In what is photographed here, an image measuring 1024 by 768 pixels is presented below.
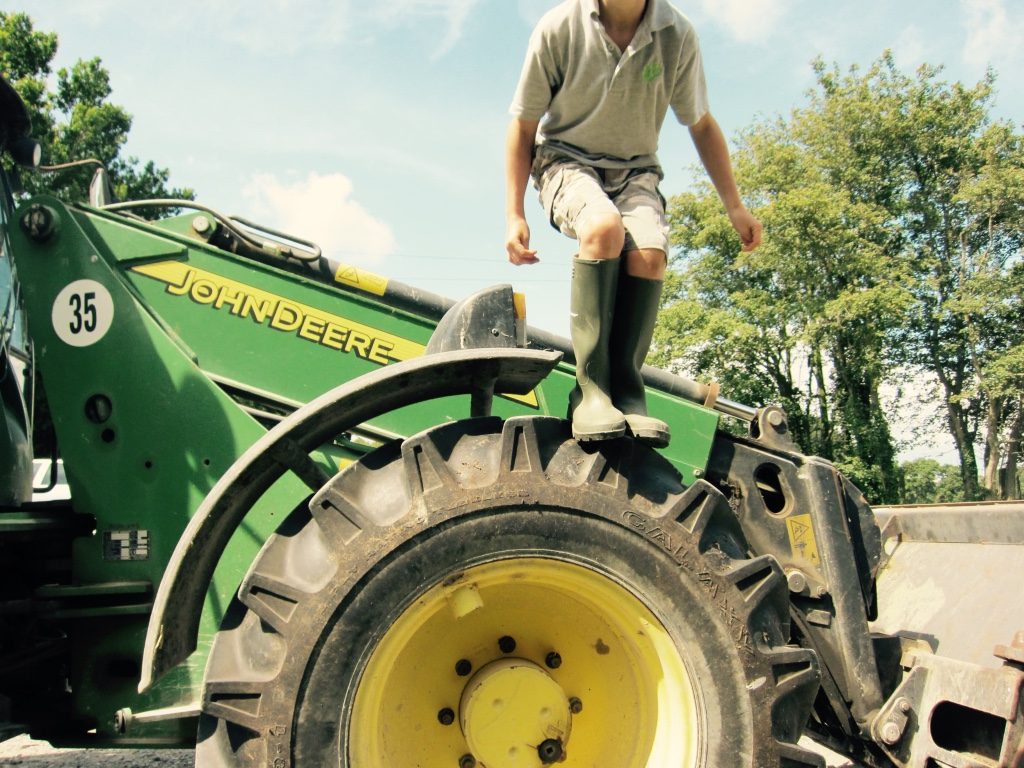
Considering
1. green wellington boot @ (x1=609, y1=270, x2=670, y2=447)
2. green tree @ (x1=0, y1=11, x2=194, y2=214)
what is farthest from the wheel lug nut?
green tree @ (x1=0, y1=11, x2=194, y2=214)

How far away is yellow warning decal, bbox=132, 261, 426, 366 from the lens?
3.05 metres

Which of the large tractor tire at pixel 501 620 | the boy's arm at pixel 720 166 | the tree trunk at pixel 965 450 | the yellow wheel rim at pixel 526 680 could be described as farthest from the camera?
the tree trunk at pixel 965 450

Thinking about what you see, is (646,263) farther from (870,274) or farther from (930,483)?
(930,483)

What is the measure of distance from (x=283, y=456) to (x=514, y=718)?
97cm

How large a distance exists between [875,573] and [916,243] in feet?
94.8

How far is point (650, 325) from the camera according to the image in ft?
8.29

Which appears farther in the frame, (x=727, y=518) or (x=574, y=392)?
(x=574, y=392)

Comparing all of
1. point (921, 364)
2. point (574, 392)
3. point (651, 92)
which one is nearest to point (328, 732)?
point (574, 392)

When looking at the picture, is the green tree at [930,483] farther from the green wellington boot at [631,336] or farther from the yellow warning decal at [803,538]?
the green wellington boot at [631,336]

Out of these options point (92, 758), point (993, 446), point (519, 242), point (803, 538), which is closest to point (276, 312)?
point (519, 242)

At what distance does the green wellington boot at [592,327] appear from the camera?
2.33 meters

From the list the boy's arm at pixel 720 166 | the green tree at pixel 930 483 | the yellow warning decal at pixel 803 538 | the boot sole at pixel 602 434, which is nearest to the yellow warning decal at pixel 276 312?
the boot sole at pixel 602 434

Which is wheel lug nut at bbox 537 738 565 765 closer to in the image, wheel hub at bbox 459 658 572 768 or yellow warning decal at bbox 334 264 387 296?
wheel hub at bbox 459 658 572 768

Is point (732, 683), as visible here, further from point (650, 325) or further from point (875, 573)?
point (875, 573)
